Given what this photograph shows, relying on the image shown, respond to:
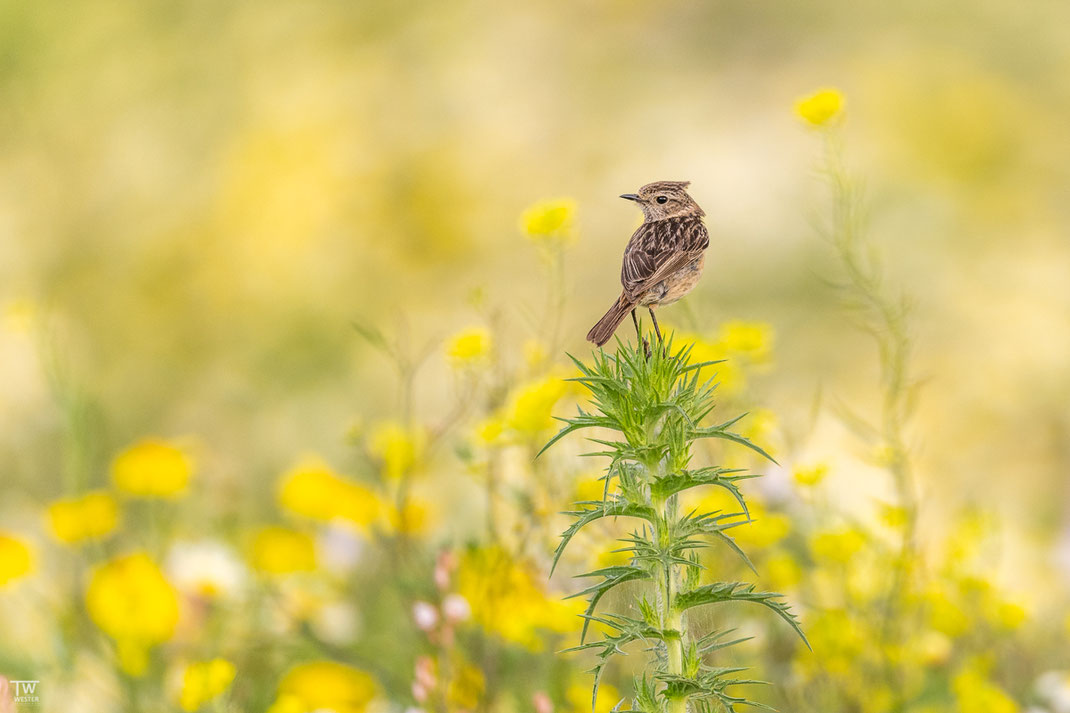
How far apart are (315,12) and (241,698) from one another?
10.8 ft

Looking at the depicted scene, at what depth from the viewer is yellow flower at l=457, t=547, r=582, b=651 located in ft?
3.93

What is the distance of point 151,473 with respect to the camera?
5.24ft

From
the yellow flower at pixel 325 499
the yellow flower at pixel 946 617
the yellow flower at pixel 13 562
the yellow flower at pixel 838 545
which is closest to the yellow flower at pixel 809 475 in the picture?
the yellow flower at pixel 838 545

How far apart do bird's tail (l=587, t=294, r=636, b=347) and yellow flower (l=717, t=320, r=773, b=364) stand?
0.63 metres

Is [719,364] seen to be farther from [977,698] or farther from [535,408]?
[977,698]

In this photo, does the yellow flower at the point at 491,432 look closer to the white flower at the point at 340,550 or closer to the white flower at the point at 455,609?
the white flower at the point at 455,609

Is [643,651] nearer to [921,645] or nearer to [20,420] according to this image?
[921,645]

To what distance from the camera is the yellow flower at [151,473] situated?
5.21 ft

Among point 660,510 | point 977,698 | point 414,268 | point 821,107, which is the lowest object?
point 977,698

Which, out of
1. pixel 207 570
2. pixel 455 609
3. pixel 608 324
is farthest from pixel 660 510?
pixel 207 570

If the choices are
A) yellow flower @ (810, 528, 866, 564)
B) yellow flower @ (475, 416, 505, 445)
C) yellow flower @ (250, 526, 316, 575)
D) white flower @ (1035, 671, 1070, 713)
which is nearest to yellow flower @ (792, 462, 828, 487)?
yellow flower @ (810, 528, 866, 564)

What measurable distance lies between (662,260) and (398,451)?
81cm

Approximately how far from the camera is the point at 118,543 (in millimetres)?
1987

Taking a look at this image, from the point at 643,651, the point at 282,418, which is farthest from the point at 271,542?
the point at 282,418
